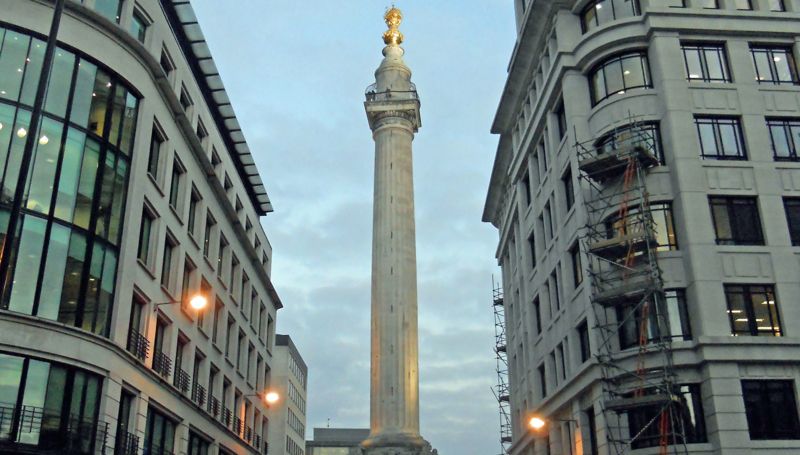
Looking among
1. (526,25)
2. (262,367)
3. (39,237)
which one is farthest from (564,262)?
(262,367)

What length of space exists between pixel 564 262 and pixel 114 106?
75.5ft

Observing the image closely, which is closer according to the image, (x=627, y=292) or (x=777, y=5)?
(x=627, y=292)

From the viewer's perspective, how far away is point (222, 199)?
1913 inches

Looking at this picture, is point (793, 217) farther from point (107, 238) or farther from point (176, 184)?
point (176, 184)

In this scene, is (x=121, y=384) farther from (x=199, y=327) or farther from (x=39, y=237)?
(x=199, y=327)

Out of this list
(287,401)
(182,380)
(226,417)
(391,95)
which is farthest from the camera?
(287,401)

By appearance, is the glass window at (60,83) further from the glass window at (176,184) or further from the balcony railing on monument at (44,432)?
the balcony railing on monument at (44,432)

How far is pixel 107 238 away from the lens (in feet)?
99.3

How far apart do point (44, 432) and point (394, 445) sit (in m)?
39.3

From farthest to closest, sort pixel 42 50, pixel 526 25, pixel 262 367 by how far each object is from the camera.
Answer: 1. pixel 262 367
2. pixel 526 25
3. pixel 42 50

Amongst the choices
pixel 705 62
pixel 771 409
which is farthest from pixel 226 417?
pixel 705 62

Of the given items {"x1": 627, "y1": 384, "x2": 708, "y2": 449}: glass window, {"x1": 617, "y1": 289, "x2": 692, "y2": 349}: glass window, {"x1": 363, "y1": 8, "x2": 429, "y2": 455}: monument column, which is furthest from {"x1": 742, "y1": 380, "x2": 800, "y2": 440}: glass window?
{"x1": 363, "y1": 8, "x2": 429, "y2": 455}: monument column

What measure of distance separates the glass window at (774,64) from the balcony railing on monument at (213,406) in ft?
108

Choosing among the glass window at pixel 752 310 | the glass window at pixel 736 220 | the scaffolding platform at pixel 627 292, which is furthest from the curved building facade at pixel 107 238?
the glass window at pixel 736 220
